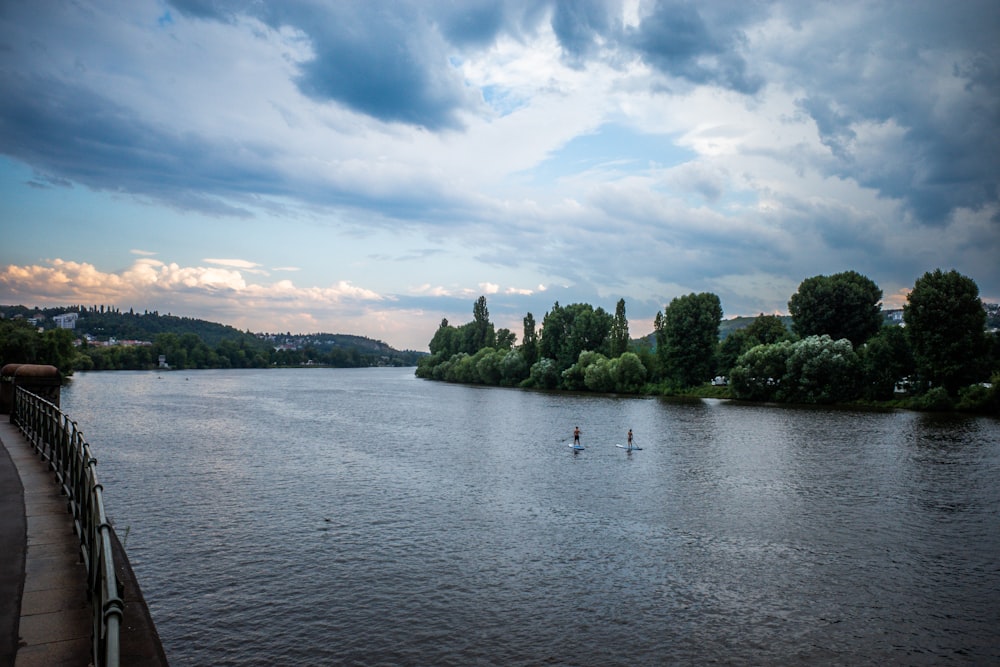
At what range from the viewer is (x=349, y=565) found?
20.0 m

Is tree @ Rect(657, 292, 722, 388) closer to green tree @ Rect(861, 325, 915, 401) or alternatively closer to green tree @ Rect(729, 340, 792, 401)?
green tree @ Rect(729, 340, 792, 401)

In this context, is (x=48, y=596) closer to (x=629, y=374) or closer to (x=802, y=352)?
(x=802, y=352)

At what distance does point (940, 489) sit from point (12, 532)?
37.0m

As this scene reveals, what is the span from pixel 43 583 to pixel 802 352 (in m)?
92.5

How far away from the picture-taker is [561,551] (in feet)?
72.1

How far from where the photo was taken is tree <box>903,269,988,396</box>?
74250 mm

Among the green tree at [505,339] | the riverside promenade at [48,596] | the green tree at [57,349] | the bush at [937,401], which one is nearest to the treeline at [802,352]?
the bush at [937,401]

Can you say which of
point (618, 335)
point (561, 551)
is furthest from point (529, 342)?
point (561, 551)

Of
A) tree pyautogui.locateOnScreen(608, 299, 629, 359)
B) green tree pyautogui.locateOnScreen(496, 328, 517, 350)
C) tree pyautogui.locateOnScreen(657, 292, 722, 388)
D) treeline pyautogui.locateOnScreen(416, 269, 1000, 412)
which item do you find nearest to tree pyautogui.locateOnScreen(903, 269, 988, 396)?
treeline pyautogui.locateOnScreen(416, 269, 1000, 412)

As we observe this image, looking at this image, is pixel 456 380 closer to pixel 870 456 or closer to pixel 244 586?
pixel 870 456

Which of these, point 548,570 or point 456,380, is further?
point 456,380

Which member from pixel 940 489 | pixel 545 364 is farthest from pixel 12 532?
pixel 545 364

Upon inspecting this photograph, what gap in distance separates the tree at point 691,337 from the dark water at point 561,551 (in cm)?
6213

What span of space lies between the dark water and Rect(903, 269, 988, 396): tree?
32278mm
